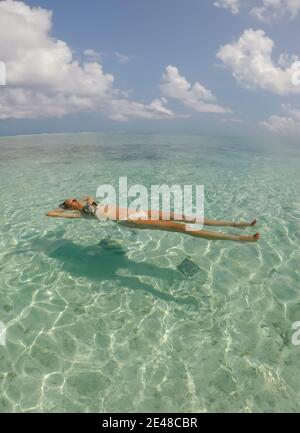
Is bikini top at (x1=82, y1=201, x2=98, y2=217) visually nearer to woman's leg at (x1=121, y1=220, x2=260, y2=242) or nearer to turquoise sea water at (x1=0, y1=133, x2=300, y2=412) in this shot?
woman's leg at (x1=121, y1=220, x2=260, y2=242)

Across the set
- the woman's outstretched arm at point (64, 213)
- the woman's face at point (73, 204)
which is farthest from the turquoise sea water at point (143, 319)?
the woman's face at point (73, 204)

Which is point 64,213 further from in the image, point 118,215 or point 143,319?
point 143,319

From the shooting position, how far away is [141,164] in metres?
25.7

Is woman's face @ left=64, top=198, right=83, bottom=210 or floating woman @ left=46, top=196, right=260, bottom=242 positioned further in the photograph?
woman's face @ left=64, top=198, right=83, bottom=210

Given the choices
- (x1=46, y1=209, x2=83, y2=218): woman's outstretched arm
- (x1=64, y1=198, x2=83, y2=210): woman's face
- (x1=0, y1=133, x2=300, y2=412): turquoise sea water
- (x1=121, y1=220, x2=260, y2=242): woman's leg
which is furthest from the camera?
(x1=64, y1=198, x2=83, y2=210): woman's face

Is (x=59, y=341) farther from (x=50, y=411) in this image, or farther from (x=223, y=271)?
(x=223, y=271)

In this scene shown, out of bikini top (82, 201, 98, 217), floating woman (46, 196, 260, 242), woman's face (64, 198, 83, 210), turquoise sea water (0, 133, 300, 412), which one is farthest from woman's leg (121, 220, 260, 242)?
woman's face (64, 198, 83, 210)

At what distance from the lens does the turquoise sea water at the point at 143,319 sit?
15.3 ft

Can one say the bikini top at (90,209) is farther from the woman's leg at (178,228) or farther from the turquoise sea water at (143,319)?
the turquoise sea water at (143,319)

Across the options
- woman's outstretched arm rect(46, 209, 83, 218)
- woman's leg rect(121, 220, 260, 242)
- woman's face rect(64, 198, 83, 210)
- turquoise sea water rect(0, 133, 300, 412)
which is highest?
woman's face rect(64, 198, 83, 210)

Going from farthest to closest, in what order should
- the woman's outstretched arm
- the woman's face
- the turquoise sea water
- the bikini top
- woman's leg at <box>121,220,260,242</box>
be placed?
the woman's face → the bikini top → the woman's outstretched arm → woman's leg at <box>121,220,260,242</box> → the turquoise sea water

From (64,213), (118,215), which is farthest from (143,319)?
(64,213)

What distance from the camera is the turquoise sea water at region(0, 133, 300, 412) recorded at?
184 inches

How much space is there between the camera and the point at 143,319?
611 centimetres
